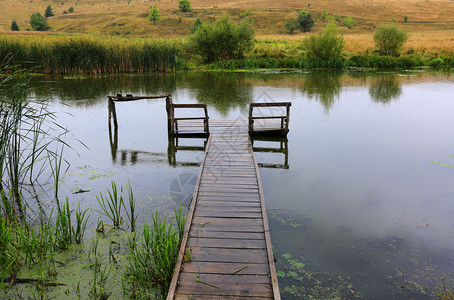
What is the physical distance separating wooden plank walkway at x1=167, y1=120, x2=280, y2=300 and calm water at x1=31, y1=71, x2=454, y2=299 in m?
0.36

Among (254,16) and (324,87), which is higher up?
(254,16)

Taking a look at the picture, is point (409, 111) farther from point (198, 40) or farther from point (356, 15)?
point (356, 15)

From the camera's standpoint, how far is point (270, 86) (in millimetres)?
16203

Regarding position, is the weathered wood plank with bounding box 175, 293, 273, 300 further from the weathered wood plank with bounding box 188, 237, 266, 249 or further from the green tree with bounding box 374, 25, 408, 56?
the green tree with bounding box 374, 25, 408, 56

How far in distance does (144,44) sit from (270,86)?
28.1ft

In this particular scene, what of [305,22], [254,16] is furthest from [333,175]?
[254,16]

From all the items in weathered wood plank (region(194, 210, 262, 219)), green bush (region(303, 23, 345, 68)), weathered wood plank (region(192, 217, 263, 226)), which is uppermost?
green bush (region(303, 23, 345, 68))

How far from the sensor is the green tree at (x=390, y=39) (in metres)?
26.5

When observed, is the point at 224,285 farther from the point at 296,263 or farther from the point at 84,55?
the point at 84,55

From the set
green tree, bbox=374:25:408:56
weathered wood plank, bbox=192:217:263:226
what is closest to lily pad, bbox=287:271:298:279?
weathered wood plank, bbox=192:217:263:226

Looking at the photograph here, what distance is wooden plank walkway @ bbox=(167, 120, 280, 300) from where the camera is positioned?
9.94ft

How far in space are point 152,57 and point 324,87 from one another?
10.1 m

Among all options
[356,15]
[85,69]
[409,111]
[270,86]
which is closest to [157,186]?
[409,111]

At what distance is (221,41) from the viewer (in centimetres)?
2405
